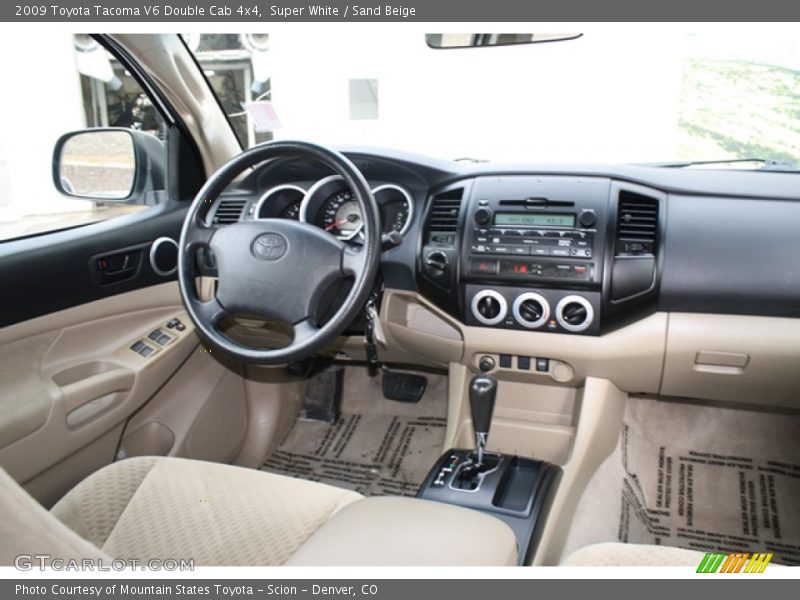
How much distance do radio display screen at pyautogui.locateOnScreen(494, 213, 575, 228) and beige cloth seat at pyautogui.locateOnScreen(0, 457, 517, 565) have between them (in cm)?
97

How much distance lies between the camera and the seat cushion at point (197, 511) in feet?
4.28

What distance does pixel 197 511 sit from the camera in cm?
138

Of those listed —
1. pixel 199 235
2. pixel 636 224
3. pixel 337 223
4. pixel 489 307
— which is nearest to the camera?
pixel 199 235

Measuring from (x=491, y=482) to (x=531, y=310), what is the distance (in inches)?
20.5

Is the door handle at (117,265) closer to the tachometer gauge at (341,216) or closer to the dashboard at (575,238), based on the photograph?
the dashboard at (575,238)

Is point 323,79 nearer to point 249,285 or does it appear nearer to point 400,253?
point 400,253

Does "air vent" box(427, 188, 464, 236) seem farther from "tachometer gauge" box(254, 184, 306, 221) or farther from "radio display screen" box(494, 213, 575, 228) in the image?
"tachometer gauge" box(254, 184, 306, 221)

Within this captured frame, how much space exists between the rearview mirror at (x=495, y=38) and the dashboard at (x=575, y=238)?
1.24ft

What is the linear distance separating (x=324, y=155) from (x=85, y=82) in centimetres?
133

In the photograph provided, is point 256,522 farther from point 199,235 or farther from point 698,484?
point 698,484

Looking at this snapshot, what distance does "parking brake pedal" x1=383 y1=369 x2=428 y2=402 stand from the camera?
2934mm

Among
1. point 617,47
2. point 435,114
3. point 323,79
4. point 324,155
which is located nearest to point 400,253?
point 324,155

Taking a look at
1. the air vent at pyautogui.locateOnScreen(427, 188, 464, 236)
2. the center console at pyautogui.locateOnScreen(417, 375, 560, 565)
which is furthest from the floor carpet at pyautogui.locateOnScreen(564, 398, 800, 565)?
the air vent at pyautogui.locateOnScreen(427, 188, 464, 236)

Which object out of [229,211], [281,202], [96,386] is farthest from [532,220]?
[96,386]
